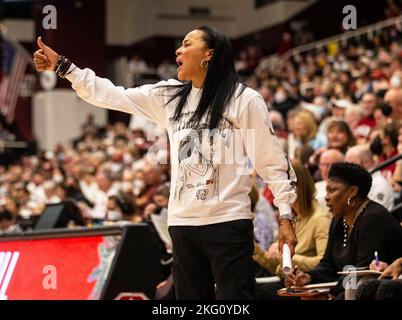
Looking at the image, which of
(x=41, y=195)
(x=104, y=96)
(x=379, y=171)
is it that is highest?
(x=104, y=96)

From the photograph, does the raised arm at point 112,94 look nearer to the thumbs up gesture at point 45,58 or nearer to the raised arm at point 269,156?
the thumbs up gesture at point 45,58

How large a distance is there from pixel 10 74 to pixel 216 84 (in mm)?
23520

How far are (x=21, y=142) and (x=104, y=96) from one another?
22.8 metres

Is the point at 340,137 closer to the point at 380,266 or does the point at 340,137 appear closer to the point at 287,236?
the point at 380,266

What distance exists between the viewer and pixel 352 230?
5449mm

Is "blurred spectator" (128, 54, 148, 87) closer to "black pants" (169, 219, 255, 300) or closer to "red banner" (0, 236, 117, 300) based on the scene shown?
"red banner" (0, 236, 117, 300)

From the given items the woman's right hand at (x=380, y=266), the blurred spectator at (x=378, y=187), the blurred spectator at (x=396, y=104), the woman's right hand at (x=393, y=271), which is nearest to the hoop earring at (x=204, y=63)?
the woman's right hand at (x=393, y=271)

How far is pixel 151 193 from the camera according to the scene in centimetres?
995

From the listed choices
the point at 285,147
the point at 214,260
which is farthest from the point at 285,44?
the point at 214,260

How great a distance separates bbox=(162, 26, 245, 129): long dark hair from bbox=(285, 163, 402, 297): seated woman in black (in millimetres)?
1526

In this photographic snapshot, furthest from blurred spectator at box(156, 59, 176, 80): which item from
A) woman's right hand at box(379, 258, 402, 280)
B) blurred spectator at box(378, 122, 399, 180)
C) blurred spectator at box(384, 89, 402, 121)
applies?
woman's right hand at box(379, 258, 402, 280)

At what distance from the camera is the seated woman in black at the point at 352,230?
5305 mm
